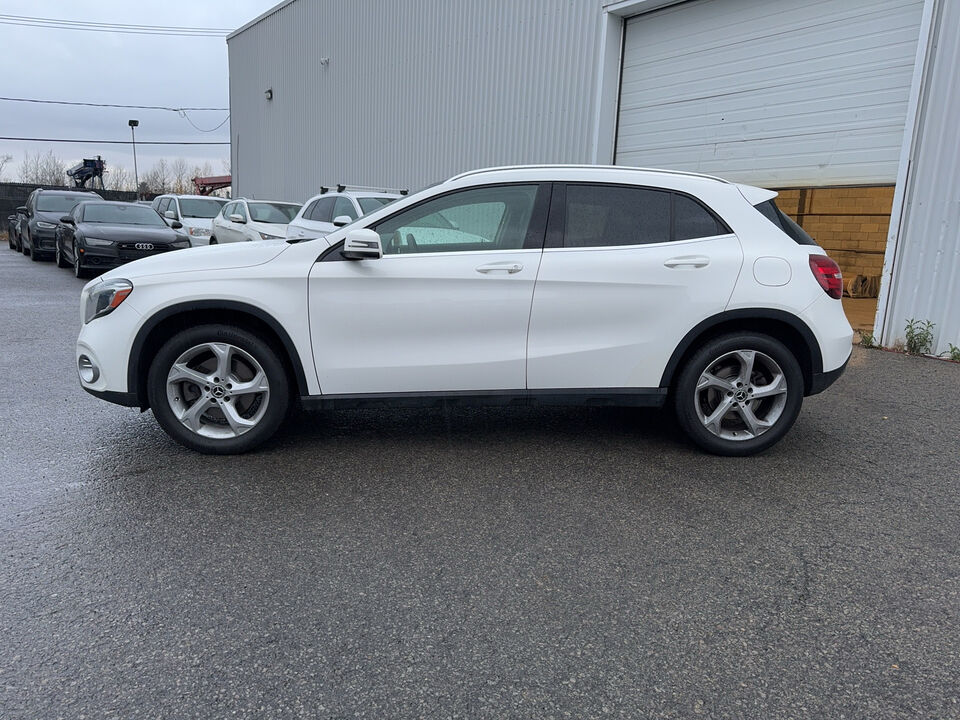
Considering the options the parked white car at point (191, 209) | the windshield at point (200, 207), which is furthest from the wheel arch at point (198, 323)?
the windshield at point (200, 207)

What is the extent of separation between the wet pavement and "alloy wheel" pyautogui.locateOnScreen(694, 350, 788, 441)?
0.23 meters

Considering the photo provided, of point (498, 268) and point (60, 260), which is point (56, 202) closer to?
point (60, 260)

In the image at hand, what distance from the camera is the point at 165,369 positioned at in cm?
424

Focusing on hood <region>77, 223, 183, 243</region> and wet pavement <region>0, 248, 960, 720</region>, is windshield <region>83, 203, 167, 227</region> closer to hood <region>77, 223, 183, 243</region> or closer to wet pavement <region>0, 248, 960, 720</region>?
hood <region>77, 223, 183, 243</region>

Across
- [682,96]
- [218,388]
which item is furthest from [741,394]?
[682,96]

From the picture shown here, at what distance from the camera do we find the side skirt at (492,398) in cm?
434

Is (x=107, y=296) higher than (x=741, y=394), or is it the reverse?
(x=107, y=296)

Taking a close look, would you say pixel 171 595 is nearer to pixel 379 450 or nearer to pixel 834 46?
pixel 379 450

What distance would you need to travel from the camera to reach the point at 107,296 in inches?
167

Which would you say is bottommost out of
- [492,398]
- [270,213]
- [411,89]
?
[492,398]

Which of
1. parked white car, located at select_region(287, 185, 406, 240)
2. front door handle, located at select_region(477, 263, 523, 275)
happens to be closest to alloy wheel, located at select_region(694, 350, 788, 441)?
front door handle, located at select_region(477, 263, 523, 275)

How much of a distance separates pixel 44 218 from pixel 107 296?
53.6ft

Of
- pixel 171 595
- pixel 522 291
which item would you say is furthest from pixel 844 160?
pixel 171 595

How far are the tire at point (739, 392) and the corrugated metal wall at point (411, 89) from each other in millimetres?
8413
